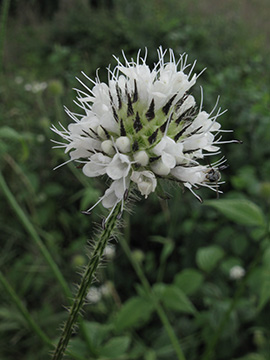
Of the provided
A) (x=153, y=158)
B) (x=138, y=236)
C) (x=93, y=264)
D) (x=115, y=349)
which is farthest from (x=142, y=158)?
(x=138, y=236)

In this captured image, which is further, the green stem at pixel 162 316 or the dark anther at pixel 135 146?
the green stem at pixel 162 316

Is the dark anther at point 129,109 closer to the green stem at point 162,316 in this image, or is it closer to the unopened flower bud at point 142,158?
the unopened flower bud at point 142,158

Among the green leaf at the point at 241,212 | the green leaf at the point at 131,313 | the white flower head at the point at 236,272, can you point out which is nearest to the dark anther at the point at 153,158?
the green leaf at the point at 241,212

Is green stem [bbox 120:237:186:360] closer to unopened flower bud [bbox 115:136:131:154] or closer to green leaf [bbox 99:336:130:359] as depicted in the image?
green leaf [bbox 99:336:130:359]

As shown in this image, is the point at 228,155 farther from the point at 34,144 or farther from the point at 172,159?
the point at 172,159

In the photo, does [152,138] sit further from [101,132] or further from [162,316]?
[162,316]

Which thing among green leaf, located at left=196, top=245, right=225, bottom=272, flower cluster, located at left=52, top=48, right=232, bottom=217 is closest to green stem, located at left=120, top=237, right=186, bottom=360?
green leaf, located at left=196, top=245, right=225, bottom=272
